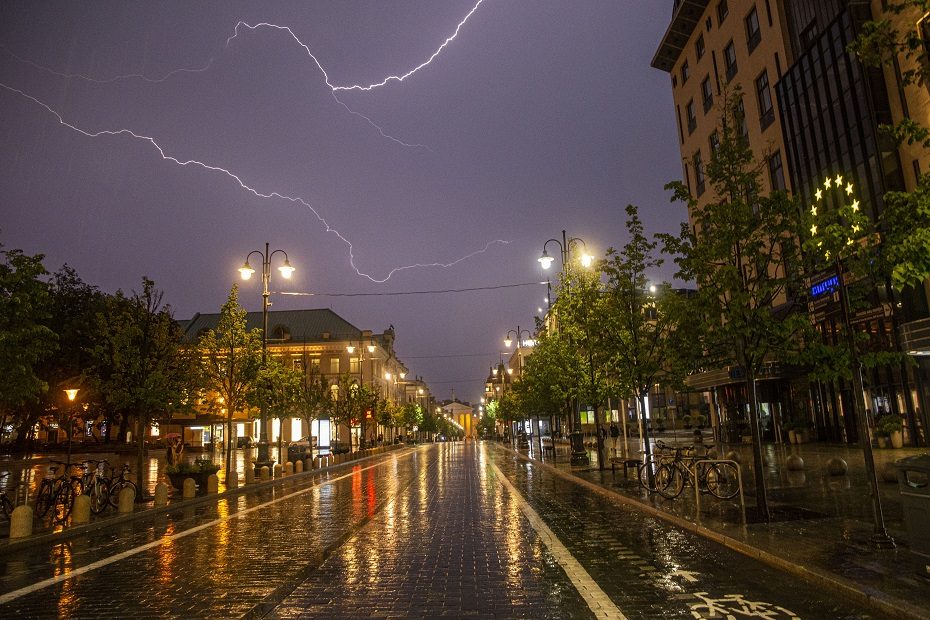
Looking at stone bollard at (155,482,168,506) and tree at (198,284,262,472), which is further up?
tree at (198,284,262,472)

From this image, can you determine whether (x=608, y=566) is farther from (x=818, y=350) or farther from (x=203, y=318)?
(x=203, y=318)

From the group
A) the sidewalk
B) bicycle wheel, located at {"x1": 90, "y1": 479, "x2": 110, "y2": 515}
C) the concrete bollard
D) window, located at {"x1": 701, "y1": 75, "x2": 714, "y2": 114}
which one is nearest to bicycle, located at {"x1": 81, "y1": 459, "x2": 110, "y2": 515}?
bicycle wheel, located at {"x1": 90, "y1": 479, "x2": 110, "y2": 515}

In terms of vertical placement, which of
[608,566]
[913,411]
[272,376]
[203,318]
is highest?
[203,318]

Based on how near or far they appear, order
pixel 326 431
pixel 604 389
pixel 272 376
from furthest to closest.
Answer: pixel 326 431, pixel 272 376, pixel 604 389

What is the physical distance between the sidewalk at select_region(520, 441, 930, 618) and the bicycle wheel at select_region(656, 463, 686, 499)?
0.23 meters

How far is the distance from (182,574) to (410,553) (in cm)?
306

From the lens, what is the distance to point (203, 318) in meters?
87.3

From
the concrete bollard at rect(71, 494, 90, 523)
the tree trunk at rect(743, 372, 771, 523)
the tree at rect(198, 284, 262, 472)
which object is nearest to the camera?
the tree trunk at rect(743, 372, 771, 523)

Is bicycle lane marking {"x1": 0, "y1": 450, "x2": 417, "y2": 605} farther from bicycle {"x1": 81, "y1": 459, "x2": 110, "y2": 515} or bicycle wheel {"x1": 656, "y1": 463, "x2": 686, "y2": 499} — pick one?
bicycle wheel {"x1": 656, "y1": 463, "x2": 686, "y2": 499}

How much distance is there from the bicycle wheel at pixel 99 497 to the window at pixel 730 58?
37514mm

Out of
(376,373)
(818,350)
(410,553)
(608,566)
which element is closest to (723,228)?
(818,350)

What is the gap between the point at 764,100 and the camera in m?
34.4

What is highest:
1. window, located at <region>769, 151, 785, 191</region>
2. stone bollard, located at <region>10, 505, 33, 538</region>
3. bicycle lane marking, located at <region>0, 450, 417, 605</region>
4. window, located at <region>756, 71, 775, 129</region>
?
window, located at <region>756, 71, 775, 129</region>

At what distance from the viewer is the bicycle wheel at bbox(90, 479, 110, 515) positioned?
49.1 feet
